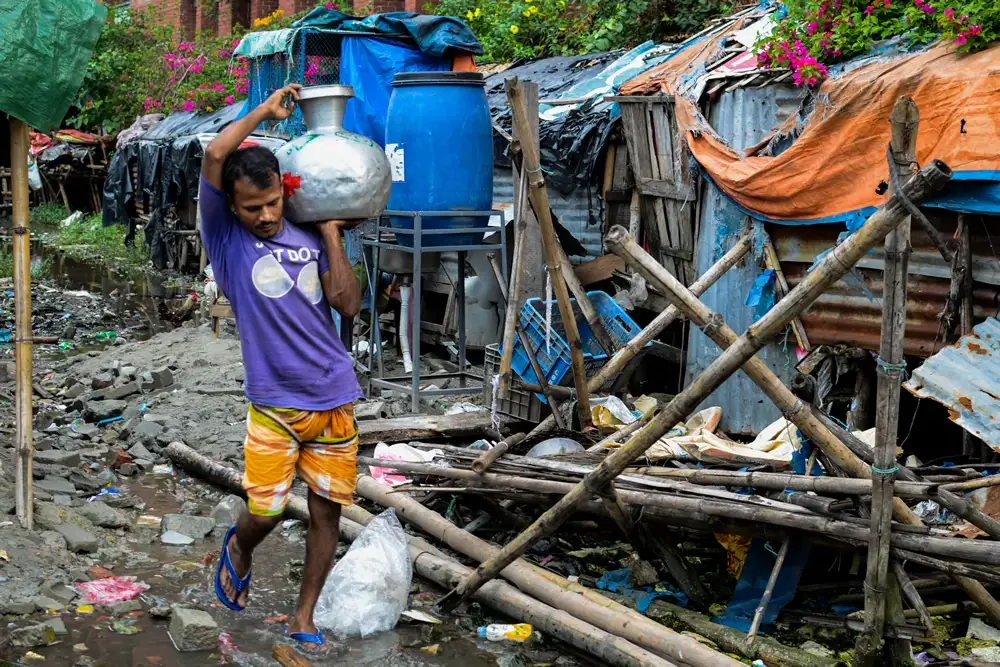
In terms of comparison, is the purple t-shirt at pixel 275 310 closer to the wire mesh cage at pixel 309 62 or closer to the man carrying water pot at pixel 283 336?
the man carrying water pot at pixel 283 336

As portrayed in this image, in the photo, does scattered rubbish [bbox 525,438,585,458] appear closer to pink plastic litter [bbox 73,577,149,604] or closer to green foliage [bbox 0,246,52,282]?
pink plastic litter [bbox 73,577,149,604]

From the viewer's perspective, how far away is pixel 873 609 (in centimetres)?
352

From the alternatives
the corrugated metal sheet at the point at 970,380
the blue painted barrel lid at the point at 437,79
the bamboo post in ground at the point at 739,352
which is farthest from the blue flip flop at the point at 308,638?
the blue painted barrel lid at the point at 437,79

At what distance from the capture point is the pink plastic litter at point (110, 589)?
4.35m

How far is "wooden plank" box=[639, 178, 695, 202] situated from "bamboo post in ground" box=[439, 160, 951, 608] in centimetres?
376

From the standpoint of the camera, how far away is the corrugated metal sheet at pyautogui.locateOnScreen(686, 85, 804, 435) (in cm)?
655

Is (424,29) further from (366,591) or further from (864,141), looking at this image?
(366,591)

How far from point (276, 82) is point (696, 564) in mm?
9586

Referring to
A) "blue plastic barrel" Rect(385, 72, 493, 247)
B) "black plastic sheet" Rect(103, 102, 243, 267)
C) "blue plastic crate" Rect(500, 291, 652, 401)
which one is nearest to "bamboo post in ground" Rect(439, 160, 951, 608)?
"blue plastic crate" Rect(500, 291, 652, 401)

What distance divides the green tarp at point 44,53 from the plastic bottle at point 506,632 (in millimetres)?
2850

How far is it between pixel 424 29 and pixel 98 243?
12.3m

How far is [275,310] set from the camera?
3.80 m

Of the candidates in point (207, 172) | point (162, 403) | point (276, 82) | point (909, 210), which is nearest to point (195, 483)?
point (162, 403)

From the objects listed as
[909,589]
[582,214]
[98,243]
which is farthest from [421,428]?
[98,243]
